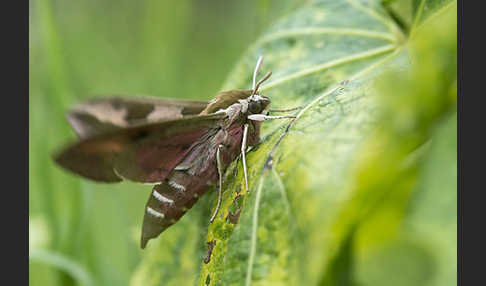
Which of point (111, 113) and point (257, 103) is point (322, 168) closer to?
point (257, 103)

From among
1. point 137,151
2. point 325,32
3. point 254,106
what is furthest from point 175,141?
point 325,32

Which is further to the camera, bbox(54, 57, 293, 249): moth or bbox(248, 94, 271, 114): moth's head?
bbox(248, 94, 271, 114): moth's head

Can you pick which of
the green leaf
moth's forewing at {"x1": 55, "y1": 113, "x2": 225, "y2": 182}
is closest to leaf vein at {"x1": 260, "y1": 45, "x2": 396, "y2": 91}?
the green leaf

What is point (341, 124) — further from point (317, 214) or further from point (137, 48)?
point (137, 48)

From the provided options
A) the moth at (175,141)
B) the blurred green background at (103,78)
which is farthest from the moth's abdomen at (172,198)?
the blurred green background at (103,78)

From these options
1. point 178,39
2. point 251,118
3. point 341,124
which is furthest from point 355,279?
point 178,39

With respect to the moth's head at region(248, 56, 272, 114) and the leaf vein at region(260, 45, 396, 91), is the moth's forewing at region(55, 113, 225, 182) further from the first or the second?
the leaf vein at region(260, 45, 396, 91)

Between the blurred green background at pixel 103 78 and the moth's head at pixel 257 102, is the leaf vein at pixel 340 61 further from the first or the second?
the blurred green background at pixel 103 78
